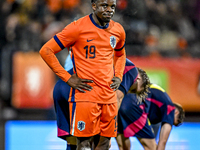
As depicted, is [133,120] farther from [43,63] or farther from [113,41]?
[43,63]

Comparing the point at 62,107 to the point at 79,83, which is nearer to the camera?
the point at 79,83

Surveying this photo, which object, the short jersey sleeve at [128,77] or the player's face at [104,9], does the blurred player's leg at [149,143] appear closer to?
the short jersey sleeve at [128,77]

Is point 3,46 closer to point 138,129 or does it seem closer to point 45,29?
point 45,29

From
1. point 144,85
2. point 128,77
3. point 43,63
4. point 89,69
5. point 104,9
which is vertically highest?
point 104,9

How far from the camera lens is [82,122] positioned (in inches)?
121

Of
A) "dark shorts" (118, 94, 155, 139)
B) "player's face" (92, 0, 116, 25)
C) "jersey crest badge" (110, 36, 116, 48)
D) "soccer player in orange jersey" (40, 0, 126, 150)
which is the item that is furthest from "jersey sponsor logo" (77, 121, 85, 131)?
"dark shorts" (118, 94, 155, 139)

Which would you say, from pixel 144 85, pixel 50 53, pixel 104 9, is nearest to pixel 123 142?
pixel 144 85

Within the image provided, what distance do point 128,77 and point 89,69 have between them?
2.42ft

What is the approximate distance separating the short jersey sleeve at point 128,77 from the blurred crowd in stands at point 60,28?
296 centimetres

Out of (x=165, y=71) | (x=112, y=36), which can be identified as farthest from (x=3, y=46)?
(x=112, y=36)

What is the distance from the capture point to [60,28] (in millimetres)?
7129

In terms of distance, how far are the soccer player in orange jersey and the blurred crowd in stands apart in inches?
140

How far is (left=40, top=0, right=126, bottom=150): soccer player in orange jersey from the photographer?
3.05 m

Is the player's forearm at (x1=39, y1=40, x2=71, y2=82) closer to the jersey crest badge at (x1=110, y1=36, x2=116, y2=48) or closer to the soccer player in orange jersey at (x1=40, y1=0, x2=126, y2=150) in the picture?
the soccer player in orange jersey at (x1=40, y1=0, x2=126, y2=150)
